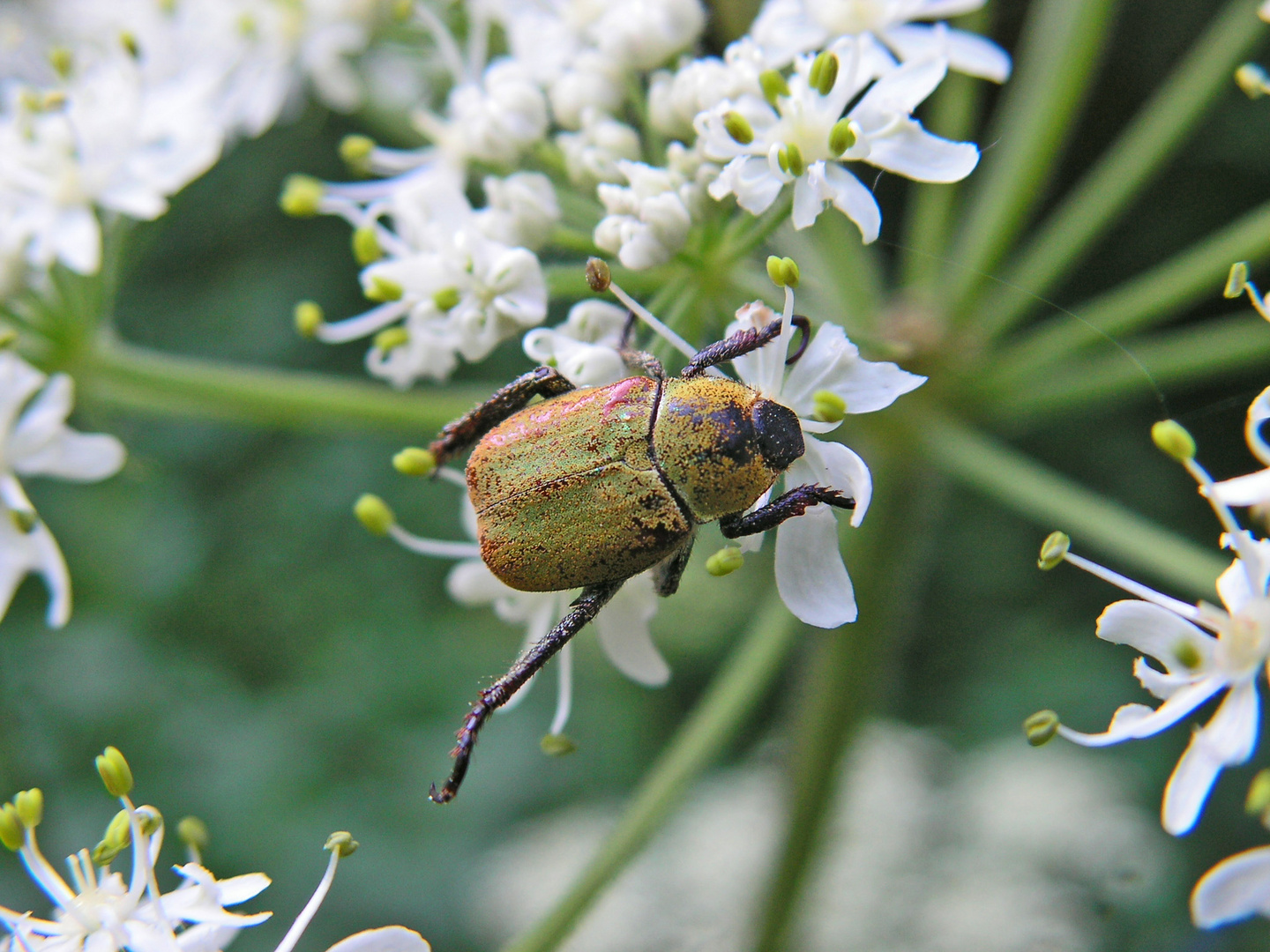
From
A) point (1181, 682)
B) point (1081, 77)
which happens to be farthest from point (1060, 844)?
point (1081, 77)

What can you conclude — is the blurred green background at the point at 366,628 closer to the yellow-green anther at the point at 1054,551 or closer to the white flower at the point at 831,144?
the white flower at the point at 831,144

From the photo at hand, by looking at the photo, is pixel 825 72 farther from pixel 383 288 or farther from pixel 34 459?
pixel 34 459

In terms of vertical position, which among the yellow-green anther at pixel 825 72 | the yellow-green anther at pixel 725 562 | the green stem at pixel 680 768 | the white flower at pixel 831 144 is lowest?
the green stem at pixel 680 768

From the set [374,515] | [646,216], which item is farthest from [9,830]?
[646,216]

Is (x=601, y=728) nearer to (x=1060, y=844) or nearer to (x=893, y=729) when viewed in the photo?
(x=893, y=729)

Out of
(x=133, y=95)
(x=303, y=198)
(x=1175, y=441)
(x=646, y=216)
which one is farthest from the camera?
(x=133, y=95)

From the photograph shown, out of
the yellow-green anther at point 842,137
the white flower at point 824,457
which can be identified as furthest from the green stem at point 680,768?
the yellow-green anther at point 842,137
